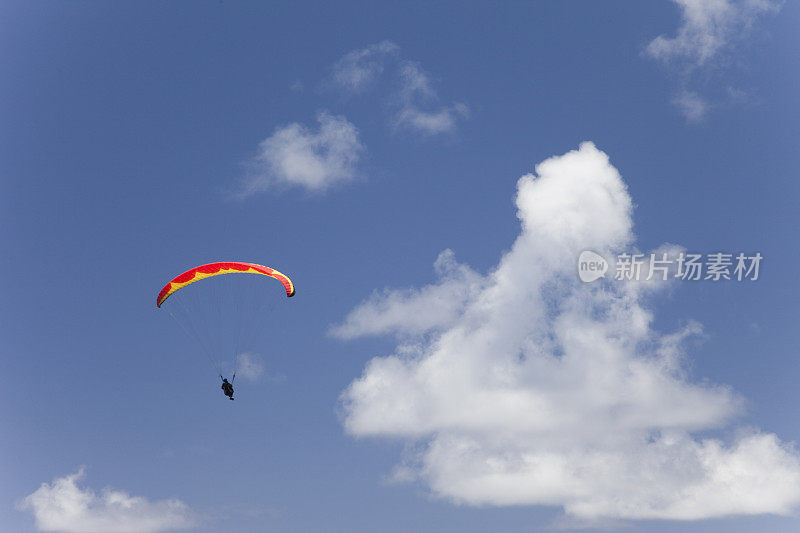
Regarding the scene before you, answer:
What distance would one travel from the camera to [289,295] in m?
146

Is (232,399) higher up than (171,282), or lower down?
lower down

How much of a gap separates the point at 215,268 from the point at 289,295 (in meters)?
7.93

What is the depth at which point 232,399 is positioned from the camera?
148625mm

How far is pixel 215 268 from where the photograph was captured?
14850 centimetres

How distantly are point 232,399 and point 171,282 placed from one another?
41.4ft

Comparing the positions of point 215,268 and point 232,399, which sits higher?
point 215,268

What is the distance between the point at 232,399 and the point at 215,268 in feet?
41.4

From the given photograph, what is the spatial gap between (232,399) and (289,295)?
11657mm
